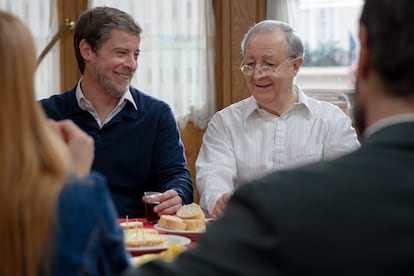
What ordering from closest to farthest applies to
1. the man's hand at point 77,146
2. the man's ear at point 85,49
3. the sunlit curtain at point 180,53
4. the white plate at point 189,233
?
the man's hand at point 77,146
the white plate at point 189,233
the man's ear at point 85,49
the sunlit curtain at point 180,53

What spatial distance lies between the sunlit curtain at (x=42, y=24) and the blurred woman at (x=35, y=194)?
3.71 m

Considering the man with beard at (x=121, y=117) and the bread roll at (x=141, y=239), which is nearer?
the bread roll at (x=141, y=239)

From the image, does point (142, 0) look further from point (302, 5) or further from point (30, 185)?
point (30, 185)

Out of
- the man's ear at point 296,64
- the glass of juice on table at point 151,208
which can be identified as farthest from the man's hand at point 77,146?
the man's ear at point 296,64

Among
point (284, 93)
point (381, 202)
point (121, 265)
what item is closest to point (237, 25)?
point (284, 93)

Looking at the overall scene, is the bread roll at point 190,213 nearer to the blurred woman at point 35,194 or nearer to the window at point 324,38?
the blurred woman at point 35,194

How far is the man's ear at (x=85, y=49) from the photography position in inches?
125

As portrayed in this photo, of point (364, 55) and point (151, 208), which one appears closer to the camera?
point (364, 55)

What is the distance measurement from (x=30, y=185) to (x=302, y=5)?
3.67m

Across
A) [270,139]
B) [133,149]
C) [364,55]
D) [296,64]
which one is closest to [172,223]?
[133,149]

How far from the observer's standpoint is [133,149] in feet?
9.77

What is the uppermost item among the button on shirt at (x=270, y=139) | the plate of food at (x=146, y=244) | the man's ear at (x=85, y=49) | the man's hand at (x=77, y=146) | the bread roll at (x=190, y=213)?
the man's ear at (x=85, y=49)

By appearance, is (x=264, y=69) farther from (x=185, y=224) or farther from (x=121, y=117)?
(x=185, y=224)

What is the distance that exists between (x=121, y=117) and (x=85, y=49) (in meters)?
0.42
